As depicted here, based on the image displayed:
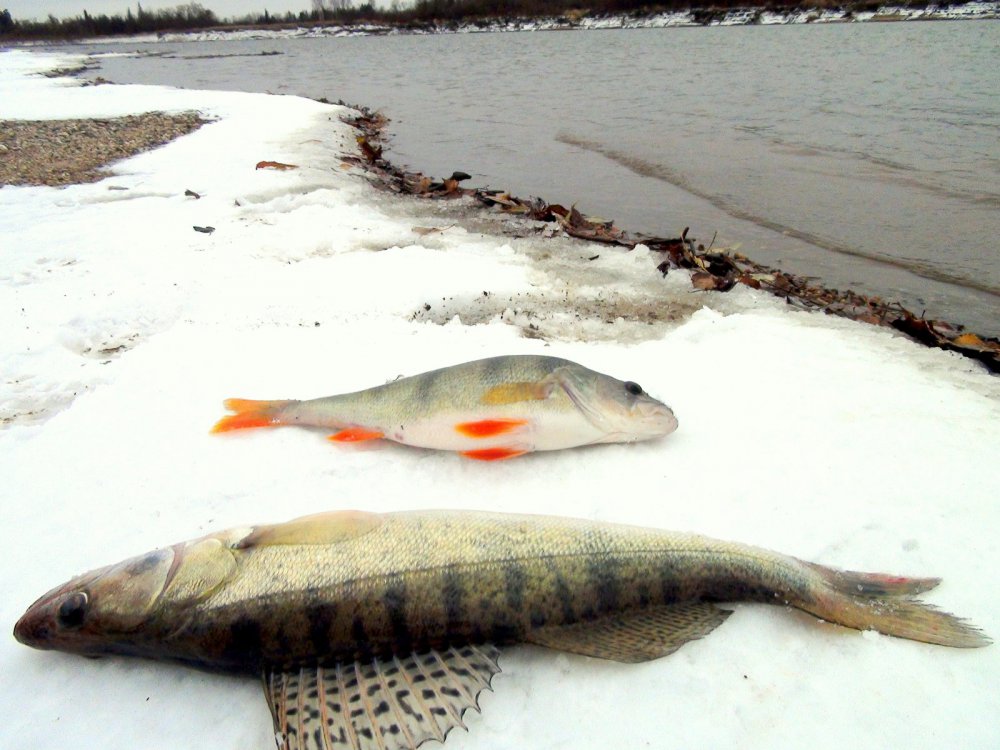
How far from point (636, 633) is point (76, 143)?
15.1 metres

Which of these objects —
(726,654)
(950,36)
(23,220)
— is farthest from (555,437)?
(950,36)

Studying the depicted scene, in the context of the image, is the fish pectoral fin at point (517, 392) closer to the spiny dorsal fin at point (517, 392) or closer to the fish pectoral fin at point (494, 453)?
the spiny dorsal fin at point (517, 392)

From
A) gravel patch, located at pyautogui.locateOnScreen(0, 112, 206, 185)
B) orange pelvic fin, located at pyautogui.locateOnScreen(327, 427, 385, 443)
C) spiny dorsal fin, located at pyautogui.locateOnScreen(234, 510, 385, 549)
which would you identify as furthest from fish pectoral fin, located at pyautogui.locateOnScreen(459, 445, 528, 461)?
gravel patch, located at pyautogui.locateOnScreen(0, 112, 206, 185)

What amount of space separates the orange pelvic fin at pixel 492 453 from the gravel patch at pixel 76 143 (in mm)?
9807

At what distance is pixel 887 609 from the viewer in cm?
240

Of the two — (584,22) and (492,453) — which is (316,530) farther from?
(584,22)

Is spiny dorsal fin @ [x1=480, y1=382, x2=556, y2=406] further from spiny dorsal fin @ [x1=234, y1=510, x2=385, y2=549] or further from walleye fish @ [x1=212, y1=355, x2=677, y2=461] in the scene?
spiny dorsal fin @ [x1=234, y1=510, x2=385, y2=549]

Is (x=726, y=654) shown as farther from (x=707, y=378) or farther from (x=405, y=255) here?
(x=405, y=255)

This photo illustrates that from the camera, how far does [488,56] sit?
35.5 metres

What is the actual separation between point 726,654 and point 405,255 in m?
5.06

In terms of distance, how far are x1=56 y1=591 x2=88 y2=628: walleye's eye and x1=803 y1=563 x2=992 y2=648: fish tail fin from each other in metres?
2.84

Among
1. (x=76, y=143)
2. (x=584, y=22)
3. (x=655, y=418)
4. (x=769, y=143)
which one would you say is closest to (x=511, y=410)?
(x=655, y=418)

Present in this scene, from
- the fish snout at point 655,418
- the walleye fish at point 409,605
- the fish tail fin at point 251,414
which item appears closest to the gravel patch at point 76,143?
the fish tail fin at point 251,414

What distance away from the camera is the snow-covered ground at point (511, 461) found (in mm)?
2154
